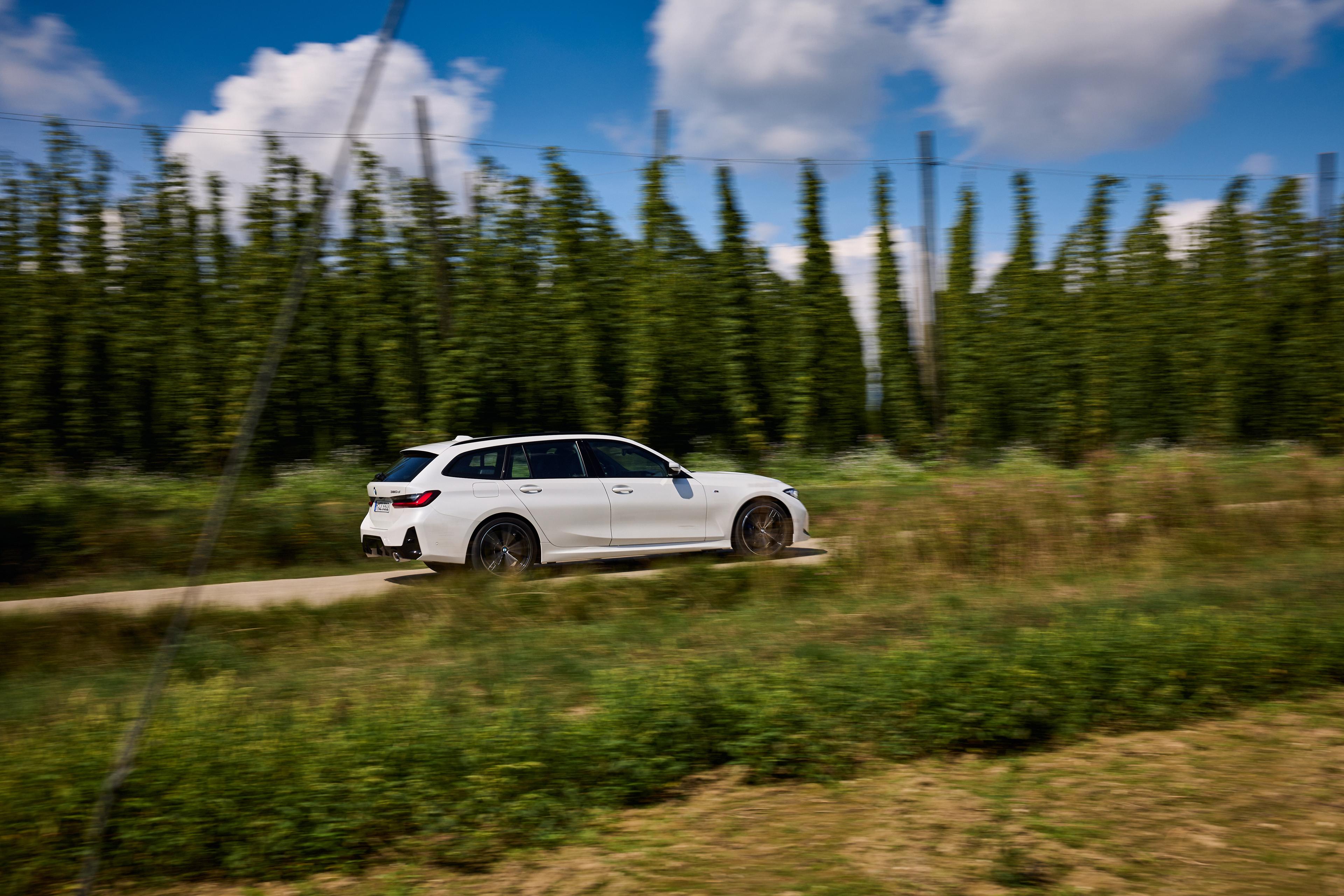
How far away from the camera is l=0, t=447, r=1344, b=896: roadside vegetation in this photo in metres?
4.48

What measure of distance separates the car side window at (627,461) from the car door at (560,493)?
22 centimetres

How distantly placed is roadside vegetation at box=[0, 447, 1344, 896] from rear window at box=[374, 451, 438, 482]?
1474 mm

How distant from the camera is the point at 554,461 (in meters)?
10.7

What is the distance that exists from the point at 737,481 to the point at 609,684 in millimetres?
5577

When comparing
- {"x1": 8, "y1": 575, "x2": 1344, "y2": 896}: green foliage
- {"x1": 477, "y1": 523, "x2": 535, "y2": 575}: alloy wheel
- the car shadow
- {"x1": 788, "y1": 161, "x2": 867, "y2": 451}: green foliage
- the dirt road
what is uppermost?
{"x1": 788, "y1": 161, "x2": 867, "y2": 451}: green foliage

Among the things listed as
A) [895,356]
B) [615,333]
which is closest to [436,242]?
[615,333]

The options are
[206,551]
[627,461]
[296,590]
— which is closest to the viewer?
[206,551]

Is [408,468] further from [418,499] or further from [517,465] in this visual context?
[517,465]

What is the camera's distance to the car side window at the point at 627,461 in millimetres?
10984

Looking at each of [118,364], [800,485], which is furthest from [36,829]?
[800,485]

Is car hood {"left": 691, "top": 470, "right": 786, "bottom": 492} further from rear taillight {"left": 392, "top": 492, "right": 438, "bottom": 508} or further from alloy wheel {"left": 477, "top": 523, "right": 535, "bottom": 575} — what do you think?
rear taillight {"left": 392, "top": 492, "right": 438, "bottom": 508}

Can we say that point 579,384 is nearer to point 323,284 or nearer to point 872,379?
point 323,284

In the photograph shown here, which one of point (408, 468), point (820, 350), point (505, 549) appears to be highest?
point (820, 350)

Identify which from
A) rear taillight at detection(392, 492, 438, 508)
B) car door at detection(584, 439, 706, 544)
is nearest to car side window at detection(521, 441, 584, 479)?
car door at detection(584, 439, 706, 544)
